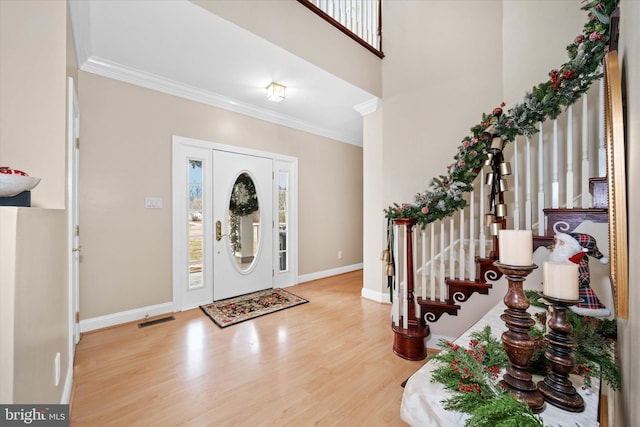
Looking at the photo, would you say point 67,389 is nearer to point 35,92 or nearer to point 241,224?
point 35,92

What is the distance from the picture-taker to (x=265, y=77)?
3020 millimetres

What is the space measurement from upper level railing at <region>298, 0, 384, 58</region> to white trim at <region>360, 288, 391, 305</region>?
3.12 metres

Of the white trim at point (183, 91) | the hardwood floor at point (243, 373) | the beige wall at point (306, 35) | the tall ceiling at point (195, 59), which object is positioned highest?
the beige wall at point (306, 35)

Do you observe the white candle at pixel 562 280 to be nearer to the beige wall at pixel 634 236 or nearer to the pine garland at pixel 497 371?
the beige wall at pixel 634 236

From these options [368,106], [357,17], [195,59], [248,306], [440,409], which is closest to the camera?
[440,409]

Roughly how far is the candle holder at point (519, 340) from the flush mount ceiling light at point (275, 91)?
9.97 ft

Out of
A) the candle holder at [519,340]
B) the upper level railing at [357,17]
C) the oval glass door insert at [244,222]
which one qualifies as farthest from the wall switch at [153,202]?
the candle holder at [519,340]

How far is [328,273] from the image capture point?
485 centimetres

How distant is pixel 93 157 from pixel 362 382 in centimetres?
312

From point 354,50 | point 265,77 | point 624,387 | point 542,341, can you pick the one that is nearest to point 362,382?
point 542,341

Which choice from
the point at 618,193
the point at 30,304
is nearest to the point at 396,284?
the point at 618,193

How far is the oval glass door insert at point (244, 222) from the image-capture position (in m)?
3.66

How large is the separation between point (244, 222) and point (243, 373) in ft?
6.97

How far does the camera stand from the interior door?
3.50 meters
